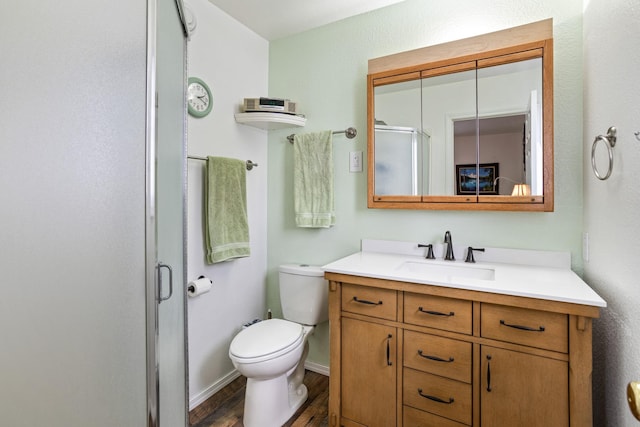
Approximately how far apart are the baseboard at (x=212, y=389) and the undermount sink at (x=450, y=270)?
1409 mm

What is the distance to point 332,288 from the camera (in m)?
1.56

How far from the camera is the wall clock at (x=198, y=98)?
5.84 ft

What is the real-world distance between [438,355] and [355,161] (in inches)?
49.6

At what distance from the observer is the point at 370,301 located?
1.47m

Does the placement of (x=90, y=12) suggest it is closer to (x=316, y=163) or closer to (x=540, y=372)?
(x=316, y=163)

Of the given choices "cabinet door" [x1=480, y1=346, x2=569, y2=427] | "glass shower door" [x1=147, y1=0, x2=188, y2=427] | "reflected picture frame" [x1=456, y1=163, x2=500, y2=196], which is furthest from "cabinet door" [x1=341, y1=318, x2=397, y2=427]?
"reflected picture frame" [x1=456, y1=163, x2=500, y2=196]

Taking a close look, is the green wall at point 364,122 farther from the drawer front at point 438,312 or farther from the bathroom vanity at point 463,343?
the drawer front at point 438,312

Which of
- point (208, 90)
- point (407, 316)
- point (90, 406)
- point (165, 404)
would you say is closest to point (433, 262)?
point (407, 316)

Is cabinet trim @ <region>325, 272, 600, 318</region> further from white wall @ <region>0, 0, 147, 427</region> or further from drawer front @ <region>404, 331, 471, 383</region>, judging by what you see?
white wall @ <region>0, 0, 147, 427</region>

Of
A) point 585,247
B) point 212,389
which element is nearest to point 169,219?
point 212,389

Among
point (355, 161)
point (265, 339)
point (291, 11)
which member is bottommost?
point (265, 339)

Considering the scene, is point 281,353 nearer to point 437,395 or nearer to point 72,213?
point 437,395

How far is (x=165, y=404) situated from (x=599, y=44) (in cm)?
213

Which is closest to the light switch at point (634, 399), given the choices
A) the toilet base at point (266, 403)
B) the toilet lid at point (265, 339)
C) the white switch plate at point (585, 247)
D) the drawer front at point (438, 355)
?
the drawer front at point (438, 355)
